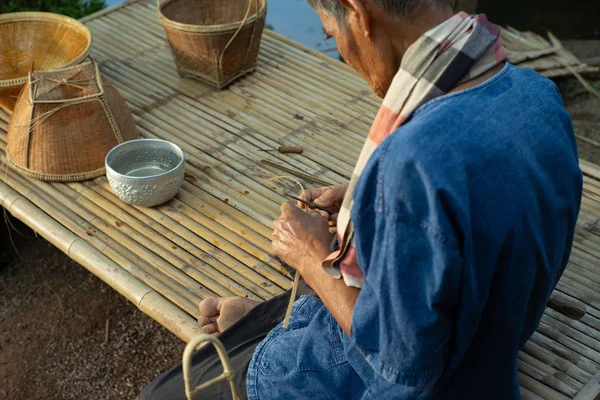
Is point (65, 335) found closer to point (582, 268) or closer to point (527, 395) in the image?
point (527, 395)

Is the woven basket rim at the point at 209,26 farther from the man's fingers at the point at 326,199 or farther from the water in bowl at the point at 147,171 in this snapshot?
the man's fingers at the point at 326,199

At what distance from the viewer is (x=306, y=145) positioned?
2807 mm

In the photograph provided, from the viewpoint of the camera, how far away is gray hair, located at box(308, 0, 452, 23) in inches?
44.3

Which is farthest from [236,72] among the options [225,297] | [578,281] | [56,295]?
[578,281]

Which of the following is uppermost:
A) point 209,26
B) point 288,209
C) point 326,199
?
point 288,209

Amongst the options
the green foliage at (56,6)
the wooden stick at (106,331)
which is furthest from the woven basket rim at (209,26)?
the green foliage at (56,6)

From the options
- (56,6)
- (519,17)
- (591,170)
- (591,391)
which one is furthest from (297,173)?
(519,17)

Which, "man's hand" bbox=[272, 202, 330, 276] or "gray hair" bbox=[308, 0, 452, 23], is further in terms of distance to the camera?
"man's hand" bbox=[272, 202, 330, 276]

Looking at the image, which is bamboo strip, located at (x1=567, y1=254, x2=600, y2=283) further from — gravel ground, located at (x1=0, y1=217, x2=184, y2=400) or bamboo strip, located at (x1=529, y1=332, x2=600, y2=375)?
gravel ground, located at (x1=0, y1=217, x2=184, y2=400)

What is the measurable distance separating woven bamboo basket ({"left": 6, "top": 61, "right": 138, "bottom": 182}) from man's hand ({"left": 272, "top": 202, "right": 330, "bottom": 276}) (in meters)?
1.27

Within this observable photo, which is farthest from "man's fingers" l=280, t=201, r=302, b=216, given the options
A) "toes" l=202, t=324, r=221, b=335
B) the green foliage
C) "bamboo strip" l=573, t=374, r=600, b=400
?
the green foliage

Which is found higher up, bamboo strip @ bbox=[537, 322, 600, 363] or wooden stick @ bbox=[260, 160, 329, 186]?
bamboo strip @ bbox=[537, 322, 600, 363]

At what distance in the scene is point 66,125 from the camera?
98.2 inches

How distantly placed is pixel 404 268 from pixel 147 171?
168 centimetres
